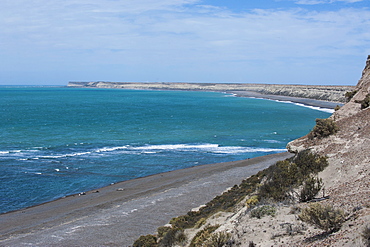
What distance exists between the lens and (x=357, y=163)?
13.8 meters

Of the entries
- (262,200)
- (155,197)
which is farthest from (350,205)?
(155,197)

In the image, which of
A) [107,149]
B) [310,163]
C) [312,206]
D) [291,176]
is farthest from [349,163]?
[107,149]

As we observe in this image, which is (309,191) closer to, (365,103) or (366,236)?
(366,236)

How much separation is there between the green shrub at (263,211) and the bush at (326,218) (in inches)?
87.4

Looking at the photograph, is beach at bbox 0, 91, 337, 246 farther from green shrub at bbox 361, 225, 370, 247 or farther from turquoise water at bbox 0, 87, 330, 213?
green shrub at bbox 361, 225, 370, 247

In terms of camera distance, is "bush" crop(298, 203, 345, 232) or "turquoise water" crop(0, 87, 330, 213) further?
"turquoise water" crop(0, 87, 330, 213)

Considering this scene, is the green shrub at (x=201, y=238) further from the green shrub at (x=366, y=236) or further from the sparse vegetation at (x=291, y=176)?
the green shrub at (x=366, y=236)

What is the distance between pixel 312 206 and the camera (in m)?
9.11

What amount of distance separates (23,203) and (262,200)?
55.5 feet

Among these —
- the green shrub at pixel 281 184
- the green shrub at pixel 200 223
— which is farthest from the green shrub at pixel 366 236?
the green shrub at pixel 200 223

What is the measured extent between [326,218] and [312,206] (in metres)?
0.50

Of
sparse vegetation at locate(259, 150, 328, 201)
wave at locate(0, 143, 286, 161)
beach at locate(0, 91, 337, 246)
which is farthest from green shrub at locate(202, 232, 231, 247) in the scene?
wave at locate(0, 143, 286, 161)

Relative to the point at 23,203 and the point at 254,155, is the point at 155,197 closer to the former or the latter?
the point at 23,203

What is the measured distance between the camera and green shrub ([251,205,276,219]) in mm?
11266
